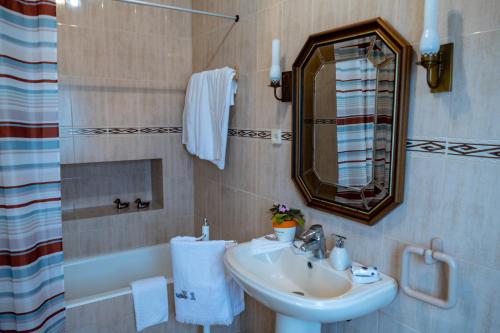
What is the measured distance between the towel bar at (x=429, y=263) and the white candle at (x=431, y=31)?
2.17 ft

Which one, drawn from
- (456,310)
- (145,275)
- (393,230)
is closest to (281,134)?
Answer: (393,230)

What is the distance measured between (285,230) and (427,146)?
2.70 feet

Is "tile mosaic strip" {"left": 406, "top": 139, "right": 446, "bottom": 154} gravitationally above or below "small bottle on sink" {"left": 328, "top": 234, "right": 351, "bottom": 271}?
above

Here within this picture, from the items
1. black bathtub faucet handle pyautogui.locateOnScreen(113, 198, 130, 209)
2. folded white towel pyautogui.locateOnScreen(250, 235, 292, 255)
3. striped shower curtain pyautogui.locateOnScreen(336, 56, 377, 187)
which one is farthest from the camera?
black bathtub faucet handle pyautogui.locateOnScreen(113, 198, 130, 209)

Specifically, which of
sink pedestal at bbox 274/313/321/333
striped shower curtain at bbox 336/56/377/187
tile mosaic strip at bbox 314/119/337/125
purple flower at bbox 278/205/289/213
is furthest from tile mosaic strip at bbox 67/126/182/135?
sink pedestal at bbox 274/313/321/333

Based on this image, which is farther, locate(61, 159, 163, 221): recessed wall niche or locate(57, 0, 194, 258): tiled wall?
locate(61, 159, 163, 221): recessed wall niche

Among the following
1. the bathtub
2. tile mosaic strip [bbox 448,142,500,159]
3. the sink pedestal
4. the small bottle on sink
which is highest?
tile mosaic strip [bbox 448,142,500,159]

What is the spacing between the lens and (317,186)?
5.83 feet

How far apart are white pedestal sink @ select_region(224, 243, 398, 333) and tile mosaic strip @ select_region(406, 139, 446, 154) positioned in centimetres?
53

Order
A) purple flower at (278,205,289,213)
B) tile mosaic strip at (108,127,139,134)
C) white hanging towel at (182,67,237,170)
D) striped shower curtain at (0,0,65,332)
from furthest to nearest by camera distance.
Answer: tile mosaic strip at (108,127,139,134), white hanging towel at (182,67,237,170), purple flower at (278,205,289,213), striped shower curtain at (0,0,65,332)

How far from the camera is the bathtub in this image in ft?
8.91

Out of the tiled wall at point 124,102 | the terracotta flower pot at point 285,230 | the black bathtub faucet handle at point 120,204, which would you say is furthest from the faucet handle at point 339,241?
the black bathtub faucet handle at point 120,204

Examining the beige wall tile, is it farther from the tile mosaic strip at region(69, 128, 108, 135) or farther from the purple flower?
the tile mosaic strip at region(69, 128, 108, 135)

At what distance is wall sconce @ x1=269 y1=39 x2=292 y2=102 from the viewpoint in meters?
1.87
